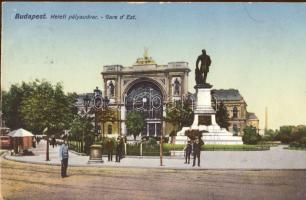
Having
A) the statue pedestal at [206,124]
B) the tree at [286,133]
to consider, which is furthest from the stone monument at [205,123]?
the tree at [286,133]

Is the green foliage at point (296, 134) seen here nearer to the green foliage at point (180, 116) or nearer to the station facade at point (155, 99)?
the green foliage at point (180, 116)

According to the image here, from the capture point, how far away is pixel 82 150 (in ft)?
66.7

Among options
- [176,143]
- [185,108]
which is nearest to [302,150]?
[176,143]

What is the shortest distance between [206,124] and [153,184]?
11449 millimetres

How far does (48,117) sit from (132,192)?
11.4 m

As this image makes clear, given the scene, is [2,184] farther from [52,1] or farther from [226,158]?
[226,158]

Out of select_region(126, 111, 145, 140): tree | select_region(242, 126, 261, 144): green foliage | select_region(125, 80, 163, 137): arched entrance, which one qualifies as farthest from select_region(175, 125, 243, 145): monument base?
select_region(125, 80, 163, 137): arched entrance

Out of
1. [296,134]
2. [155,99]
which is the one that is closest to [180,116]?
[296,134]

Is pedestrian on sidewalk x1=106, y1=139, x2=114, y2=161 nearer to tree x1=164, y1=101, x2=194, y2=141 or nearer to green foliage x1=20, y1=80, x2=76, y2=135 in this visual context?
green foliage x1=20, y1=80, x2=76, y2=135

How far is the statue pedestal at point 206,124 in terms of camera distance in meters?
22.9

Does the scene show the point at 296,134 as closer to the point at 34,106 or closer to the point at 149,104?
the point at 34,106

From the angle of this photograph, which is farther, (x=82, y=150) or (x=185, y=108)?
(x=185, y=108)

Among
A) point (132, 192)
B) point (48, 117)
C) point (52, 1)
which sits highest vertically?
point (52, 1)

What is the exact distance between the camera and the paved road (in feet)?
37.5
